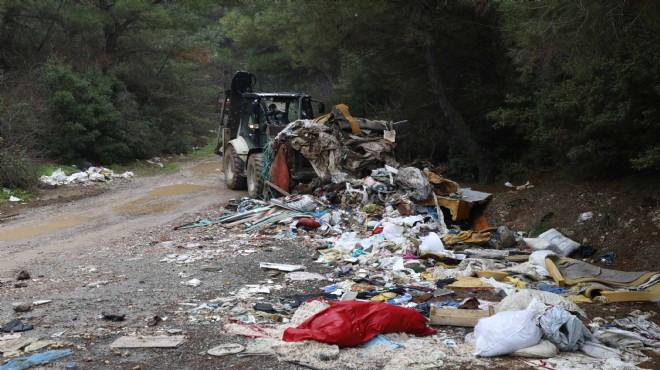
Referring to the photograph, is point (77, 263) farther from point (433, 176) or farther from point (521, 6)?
point (521, 6)

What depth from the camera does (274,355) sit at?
5.31m

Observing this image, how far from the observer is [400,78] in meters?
18.0

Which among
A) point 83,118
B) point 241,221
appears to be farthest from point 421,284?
point 83,118

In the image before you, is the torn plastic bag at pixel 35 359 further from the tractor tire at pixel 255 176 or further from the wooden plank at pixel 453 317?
the tractor tire at pixel 255 176

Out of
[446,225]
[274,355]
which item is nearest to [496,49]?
[446,225]

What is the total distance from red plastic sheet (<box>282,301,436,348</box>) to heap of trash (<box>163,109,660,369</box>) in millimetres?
12

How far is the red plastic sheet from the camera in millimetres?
5469

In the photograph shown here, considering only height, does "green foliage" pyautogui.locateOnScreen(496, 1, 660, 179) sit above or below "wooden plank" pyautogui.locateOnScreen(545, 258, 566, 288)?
above

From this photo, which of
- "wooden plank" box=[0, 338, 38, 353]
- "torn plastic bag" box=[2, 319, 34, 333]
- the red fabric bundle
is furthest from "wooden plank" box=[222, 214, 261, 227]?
"wooden plank" box=[0, 338, 38, 353]

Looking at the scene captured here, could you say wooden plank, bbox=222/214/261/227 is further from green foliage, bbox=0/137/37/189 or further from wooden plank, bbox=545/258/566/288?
green foliage, bbox=0/137/37/189

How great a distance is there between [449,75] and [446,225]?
6637mm

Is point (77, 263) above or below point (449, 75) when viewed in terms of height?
below

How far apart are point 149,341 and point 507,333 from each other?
3.13m

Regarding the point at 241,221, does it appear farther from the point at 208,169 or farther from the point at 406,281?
the point at 208,169
